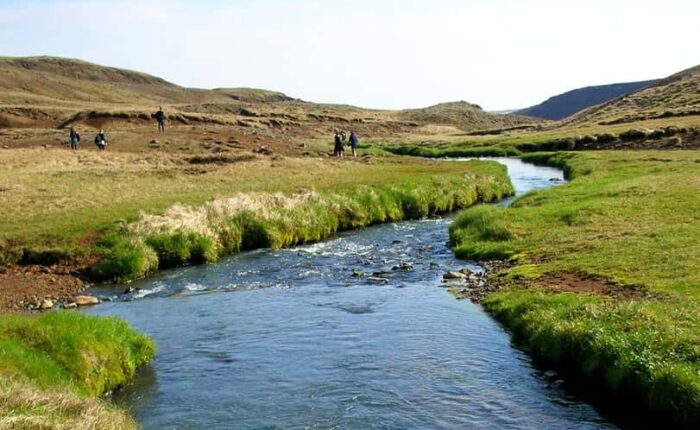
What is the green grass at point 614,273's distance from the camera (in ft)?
56.4

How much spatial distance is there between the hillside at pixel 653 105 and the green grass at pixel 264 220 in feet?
275

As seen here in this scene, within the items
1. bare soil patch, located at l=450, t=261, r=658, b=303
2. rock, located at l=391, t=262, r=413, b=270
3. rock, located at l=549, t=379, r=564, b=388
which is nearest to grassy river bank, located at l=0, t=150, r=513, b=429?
rock, located at l=391, t=262, r=413, b=270

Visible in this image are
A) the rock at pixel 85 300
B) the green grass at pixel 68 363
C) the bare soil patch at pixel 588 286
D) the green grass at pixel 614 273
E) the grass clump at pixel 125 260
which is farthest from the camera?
the grass clump at pixel 125 260

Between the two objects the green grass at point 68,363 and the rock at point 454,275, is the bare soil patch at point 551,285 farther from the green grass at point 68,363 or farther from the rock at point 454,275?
the green grass at point 68,363

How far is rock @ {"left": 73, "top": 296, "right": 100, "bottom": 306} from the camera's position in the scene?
28.3 metres

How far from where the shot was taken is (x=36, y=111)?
105m

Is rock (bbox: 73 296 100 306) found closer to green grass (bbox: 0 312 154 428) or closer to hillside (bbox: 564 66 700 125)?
green grass (bbox: 0 312 154 428)

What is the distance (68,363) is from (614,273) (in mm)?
18840

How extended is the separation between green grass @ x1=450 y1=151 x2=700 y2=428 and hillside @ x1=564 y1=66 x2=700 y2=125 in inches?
3249

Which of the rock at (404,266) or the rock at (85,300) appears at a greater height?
the rock at (85,300)

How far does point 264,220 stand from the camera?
41156 mm

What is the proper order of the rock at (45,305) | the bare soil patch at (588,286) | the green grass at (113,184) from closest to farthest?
the bare soil patch at (588,286) → the rock at (45,305) → the green grass at (113,184)

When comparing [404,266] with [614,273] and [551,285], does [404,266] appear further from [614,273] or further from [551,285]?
[614,273]

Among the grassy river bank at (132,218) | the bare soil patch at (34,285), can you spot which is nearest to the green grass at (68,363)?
the grassy river bank at (132,218)
